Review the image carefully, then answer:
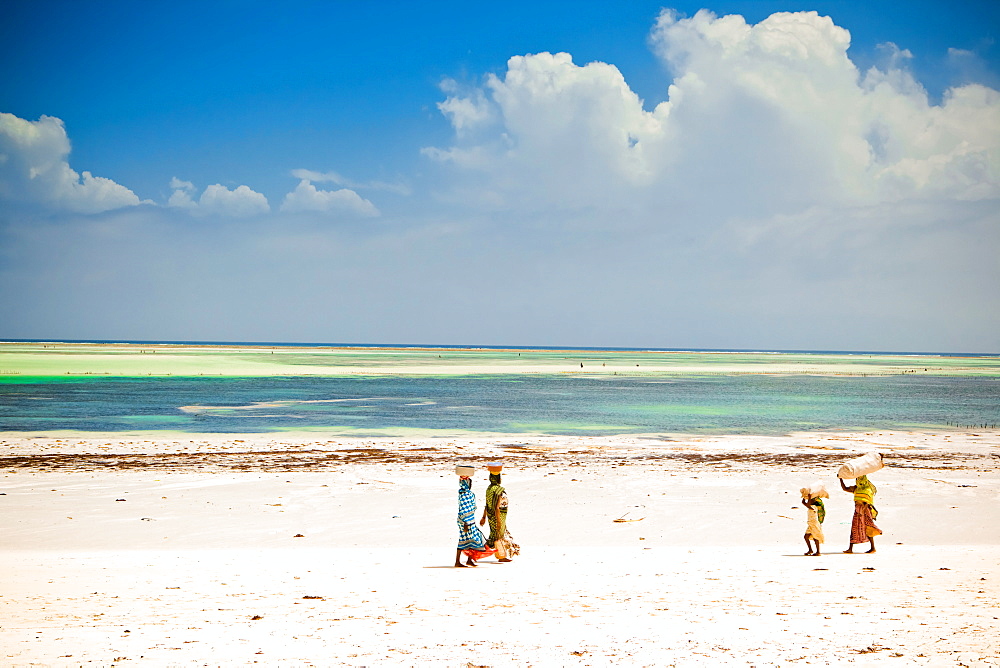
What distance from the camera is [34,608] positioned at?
7.82m

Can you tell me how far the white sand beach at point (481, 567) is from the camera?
680 cm

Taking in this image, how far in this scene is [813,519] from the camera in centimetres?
1080

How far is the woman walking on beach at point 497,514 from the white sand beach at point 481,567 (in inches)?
11.2

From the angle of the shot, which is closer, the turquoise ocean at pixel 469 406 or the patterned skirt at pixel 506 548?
the patterned skirt at pixel 506 548

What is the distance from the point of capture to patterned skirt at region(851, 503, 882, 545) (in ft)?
35.9

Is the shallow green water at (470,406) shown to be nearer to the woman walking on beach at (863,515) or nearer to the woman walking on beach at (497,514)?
the woman walking on beach at (863,515)

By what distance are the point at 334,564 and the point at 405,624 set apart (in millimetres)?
2994

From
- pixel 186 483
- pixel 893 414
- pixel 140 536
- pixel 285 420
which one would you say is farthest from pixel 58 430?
pixel 893 414

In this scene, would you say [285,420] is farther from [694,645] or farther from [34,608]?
[694,645]

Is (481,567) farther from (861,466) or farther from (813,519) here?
(861,466)

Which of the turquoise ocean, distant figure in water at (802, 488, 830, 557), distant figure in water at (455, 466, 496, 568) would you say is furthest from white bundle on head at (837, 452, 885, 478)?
the turquoise ocean

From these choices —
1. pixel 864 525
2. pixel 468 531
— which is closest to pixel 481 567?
pixel 468 531

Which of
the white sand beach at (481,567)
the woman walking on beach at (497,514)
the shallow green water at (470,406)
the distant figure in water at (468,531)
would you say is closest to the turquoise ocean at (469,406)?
the shallow green water at (470,406)

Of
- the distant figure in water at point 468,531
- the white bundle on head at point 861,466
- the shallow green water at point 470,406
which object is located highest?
the white bundle on head at point 861,466
